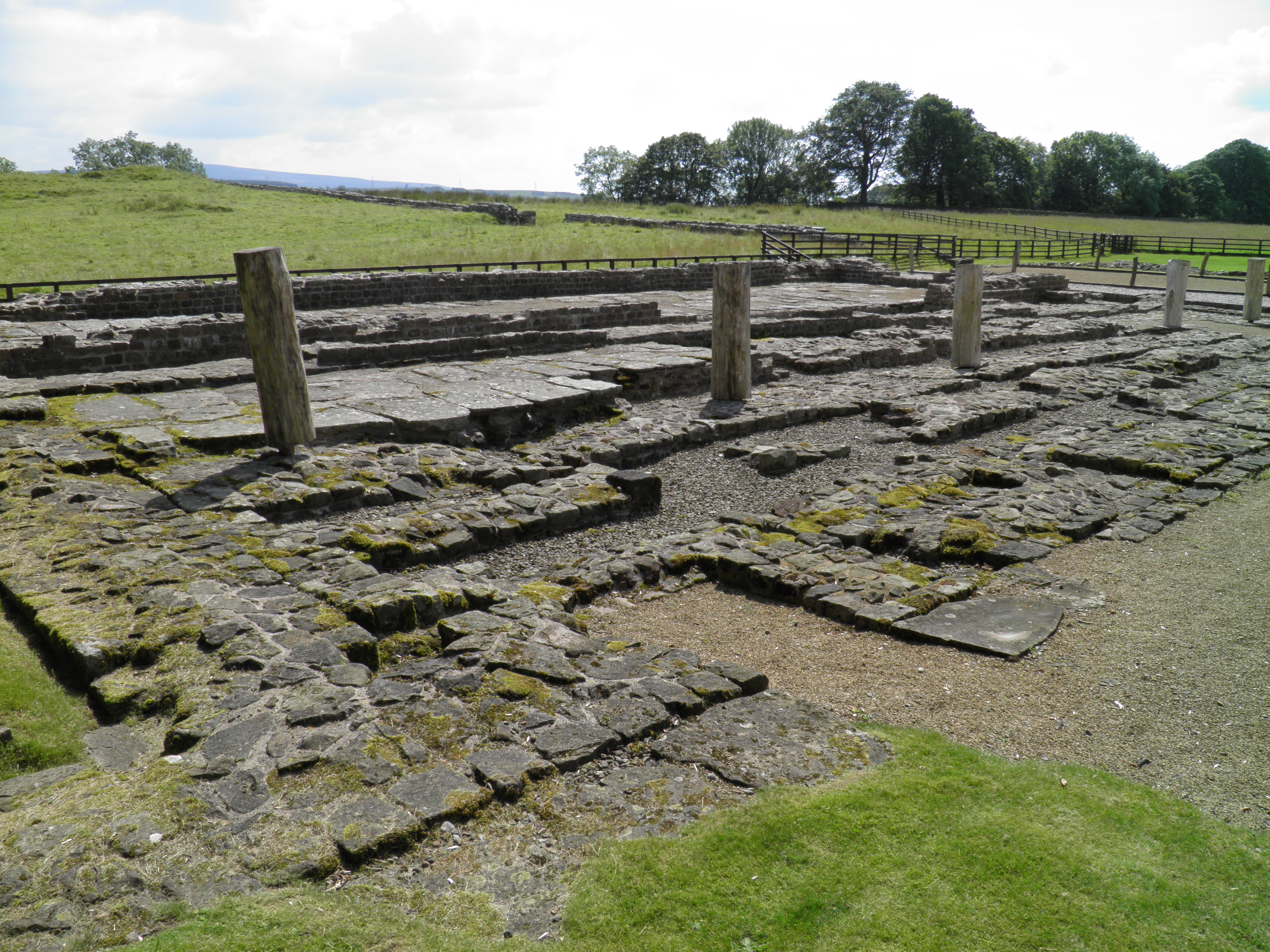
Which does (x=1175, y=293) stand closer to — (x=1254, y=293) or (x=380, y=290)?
(x=1254, y=293)

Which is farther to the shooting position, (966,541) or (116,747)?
(966,541)

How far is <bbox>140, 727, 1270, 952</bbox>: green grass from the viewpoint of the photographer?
9.06 ft

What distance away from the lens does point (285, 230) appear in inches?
1308

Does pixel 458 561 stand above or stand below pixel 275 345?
below

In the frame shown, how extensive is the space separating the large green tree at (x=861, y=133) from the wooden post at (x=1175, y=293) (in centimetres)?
5771

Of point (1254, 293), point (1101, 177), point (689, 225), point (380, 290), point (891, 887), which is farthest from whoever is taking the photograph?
point (1101, 177)

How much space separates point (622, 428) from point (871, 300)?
13.7 metres

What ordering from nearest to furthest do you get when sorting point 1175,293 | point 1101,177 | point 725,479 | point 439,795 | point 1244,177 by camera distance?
point 439,795 → point 725,479 → point 1175,293 → point 1101,177 → point 1244,177

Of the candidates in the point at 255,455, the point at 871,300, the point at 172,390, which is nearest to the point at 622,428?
the point at 255,455

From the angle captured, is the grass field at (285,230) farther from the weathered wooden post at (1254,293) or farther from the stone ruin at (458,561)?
the weathered wooden post at (1254,293)

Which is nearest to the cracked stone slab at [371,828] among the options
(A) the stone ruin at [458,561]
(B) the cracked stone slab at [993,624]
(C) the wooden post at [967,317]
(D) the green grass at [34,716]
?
(A) the stone ruin at [458,561]

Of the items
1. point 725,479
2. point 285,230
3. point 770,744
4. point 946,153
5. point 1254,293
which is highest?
point 946,153

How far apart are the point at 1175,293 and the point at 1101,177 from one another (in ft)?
212

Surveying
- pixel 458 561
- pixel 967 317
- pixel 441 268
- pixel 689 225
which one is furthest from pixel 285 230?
pixel 458 561
